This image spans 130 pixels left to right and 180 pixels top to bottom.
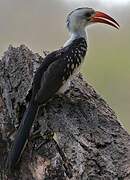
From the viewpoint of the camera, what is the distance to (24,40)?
40.0 feet

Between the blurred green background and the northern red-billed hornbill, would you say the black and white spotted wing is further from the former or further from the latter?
the blurred green background

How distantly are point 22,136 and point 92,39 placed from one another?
8194 mm

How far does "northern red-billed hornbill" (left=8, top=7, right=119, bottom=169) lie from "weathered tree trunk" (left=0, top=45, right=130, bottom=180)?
1.9 inches

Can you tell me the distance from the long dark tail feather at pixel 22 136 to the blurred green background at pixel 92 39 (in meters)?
3.56

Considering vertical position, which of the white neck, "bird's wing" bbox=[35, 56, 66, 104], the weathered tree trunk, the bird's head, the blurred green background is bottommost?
the weathered tree trunk

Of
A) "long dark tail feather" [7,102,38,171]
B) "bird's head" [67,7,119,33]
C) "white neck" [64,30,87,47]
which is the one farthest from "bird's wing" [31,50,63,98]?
"bird's head" [67,7,119,33]

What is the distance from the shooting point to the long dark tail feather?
12.7ft

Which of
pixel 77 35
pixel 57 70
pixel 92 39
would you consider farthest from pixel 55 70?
pixel 92 39

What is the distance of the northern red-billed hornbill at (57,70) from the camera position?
400 centimetres

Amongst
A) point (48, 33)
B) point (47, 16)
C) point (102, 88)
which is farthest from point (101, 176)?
point (47, 16)

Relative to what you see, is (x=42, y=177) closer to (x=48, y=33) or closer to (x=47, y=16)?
(x=48, y=33)

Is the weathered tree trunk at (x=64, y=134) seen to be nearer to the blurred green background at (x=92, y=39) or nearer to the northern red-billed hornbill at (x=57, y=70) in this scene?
the northern red-billed hornbill at (x=57, y=70)

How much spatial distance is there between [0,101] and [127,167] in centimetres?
102

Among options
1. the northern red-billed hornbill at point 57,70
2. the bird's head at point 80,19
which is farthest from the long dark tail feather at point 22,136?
the bird's head at point 80,19
